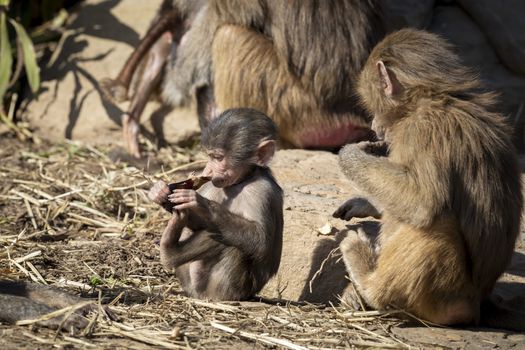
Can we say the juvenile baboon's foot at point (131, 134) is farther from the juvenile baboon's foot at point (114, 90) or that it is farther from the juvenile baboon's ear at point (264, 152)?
the juvenile baboon's ear at point (264, 152)

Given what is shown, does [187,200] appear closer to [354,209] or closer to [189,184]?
[189,184]

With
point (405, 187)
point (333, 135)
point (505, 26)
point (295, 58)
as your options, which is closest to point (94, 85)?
point (295, 58)

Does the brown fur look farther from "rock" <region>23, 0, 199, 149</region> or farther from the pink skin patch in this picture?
"rock" <region>23, 0, 199, 149</region>

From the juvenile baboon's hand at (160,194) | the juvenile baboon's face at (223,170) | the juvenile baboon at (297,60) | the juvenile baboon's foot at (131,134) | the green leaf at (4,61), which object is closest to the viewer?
the juvenile baboon's hand at (160,194)

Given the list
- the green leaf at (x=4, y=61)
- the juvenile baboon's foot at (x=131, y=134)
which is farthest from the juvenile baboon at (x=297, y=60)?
the green leaf at (x=4, y=61)

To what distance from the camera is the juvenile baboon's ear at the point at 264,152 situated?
4.84 metres

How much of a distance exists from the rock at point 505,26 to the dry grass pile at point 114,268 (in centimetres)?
286

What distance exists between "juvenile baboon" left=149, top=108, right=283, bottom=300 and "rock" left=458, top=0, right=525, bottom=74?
3.95 metres

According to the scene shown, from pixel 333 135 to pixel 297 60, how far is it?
670 millimetres

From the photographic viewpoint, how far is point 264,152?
192 inches

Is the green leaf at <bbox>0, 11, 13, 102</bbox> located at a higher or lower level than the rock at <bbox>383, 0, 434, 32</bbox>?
lower

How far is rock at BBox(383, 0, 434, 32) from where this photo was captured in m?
8.30

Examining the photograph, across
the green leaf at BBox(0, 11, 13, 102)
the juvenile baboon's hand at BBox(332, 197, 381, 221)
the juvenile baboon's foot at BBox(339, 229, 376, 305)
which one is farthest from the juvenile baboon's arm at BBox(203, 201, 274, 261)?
the green leaf at BBox(0, 11, 13, 102)

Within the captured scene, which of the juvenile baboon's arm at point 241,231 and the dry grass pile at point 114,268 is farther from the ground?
the juvenile baboon's arm at point 241,231
